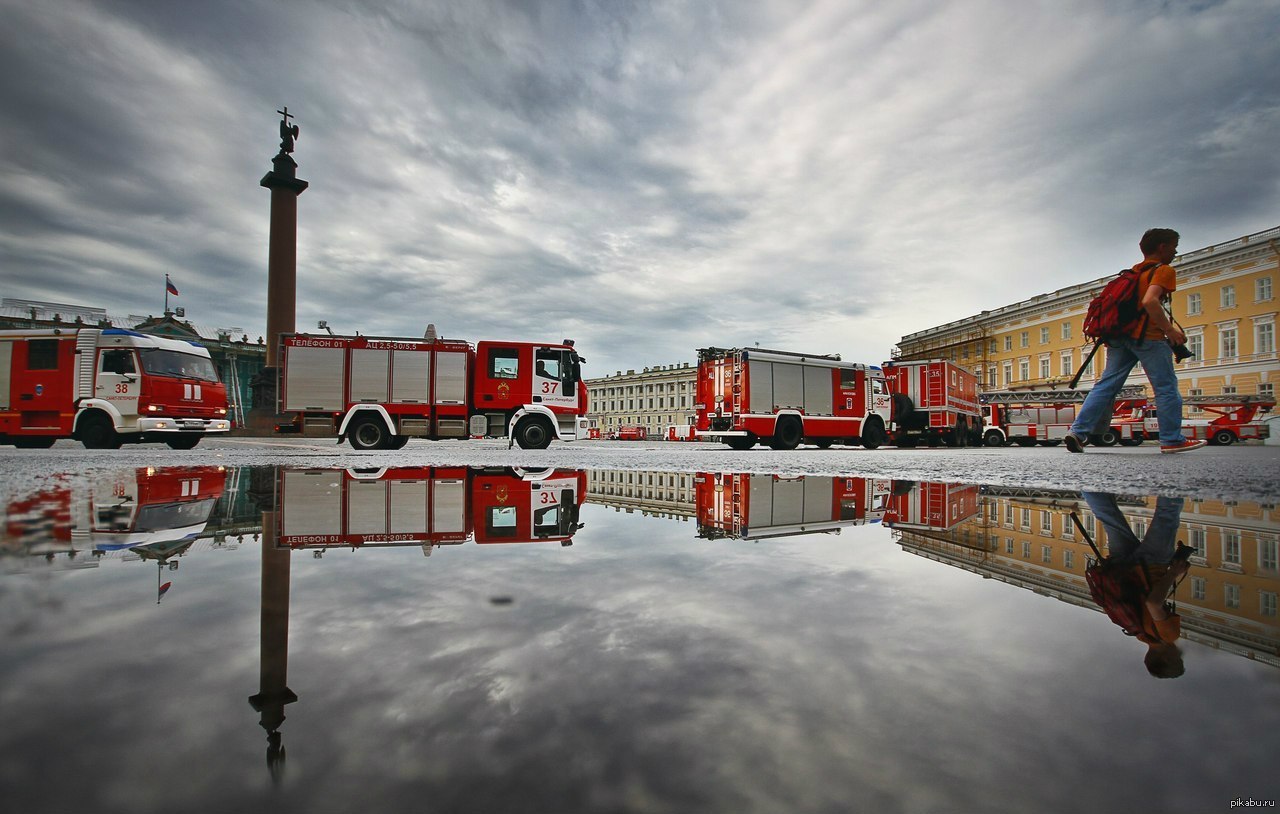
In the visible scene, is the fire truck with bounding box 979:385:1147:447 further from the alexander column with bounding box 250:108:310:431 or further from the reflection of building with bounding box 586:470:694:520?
the alexander column with bounding box 250:108:310:431

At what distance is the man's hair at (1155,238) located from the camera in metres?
7.26

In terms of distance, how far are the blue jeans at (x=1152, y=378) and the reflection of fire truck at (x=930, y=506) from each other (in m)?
4.06

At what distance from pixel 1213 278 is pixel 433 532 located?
203 feet

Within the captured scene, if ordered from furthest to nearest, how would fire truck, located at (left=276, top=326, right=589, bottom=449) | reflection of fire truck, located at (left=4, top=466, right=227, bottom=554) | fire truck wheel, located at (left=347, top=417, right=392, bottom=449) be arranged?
fire truck wheel, located at (left=347, top=417, right=392, bottom=449), fire truck, located at (left=276, top=326, right=589, bottom=449), reflection of fire truck, located at (left=4, top=466, right=227, bottom=554)

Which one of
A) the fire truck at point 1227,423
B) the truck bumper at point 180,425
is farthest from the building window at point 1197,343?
the truck bumper at point 180,425

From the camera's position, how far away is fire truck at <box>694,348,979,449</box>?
A: 16703 millimetres

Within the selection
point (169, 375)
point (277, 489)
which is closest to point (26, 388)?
point (169, 375)

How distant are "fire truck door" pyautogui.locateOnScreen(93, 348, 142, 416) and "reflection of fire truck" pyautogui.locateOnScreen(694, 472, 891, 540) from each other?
547 inches

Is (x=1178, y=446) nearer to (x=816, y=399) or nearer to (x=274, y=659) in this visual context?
(x=816, y=399)

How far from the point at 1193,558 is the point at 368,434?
1554 cm

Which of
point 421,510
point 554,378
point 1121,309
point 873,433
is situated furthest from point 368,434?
point 1121,309

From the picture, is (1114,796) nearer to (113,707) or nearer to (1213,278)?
(113,707)

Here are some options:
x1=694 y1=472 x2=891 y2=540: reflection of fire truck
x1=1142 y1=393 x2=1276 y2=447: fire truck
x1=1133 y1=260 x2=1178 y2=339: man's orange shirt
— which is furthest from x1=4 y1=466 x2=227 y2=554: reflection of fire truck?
x1=1142 y1=393 x2=1276 y2=447: fire truck

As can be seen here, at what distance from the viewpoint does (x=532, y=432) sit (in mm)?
15133
